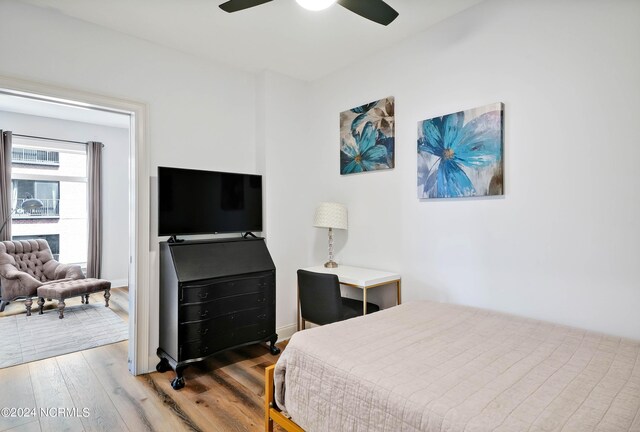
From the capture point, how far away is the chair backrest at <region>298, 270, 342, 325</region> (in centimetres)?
263

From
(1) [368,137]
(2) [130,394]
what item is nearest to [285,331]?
(2) [130,394]

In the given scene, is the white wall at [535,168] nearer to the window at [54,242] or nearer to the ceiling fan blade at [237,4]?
the ceiling fan blade at [237,4]

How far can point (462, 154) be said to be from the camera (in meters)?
2.48

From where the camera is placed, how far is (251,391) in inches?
98.2

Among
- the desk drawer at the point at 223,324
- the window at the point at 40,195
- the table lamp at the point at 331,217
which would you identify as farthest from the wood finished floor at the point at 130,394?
the window at the point at 40,195

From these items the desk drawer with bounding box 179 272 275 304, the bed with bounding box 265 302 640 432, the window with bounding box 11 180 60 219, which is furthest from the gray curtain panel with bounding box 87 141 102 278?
the bed with bounding box 265 302 640 432

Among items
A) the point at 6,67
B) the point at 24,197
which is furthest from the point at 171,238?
the point at 24,197

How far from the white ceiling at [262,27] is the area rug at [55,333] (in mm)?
2825

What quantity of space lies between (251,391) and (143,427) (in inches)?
27.6

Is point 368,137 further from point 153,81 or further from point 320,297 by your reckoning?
point 153,81

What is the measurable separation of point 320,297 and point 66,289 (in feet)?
11.3

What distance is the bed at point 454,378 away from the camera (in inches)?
44.7

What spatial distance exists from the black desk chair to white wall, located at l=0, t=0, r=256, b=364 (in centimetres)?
123

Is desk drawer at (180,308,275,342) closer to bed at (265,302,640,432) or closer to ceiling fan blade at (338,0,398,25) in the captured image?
bed at (265,302,640,432)
